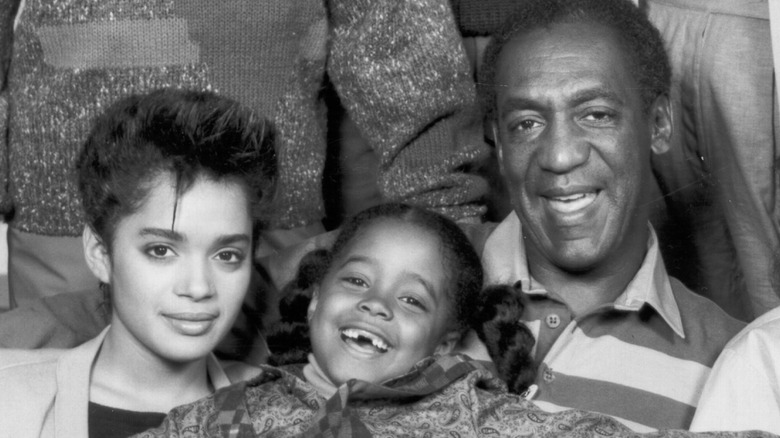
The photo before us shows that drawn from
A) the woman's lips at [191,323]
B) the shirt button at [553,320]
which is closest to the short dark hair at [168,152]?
the woman's lips at [191,323]

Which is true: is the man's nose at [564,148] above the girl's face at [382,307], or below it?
above

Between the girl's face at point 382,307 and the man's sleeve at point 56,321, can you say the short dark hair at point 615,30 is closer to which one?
the girl's face at point 382,307

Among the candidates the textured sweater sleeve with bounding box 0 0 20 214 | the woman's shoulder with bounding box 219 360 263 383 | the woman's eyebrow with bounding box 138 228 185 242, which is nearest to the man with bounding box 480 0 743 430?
the woman's shoulder with bounding box 219 360 263 383

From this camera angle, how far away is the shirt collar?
1.39 m

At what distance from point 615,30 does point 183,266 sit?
22.2 inches

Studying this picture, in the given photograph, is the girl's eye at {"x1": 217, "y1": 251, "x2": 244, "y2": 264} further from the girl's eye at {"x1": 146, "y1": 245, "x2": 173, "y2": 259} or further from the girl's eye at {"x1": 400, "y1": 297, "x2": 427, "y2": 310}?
the girl's eye at {"x1": 400, "y1": 297, "x2": 427, "y2": 310}

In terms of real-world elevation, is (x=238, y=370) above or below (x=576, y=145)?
below

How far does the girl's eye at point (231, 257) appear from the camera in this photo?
1265 mm

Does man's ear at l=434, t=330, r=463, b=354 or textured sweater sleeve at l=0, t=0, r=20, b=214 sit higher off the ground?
textured sweater sleeve at l=0, t=0, r=20, b=214

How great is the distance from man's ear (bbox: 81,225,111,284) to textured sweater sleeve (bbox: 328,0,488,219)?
1.27ft

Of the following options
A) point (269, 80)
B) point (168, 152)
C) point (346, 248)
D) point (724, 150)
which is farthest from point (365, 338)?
point (724, 150)

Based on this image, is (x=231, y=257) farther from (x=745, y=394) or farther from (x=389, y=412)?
(x=745, y=394)

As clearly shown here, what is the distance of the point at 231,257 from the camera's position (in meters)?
1.27

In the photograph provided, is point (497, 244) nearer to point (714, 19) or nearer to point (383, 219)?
point (383, 219)
